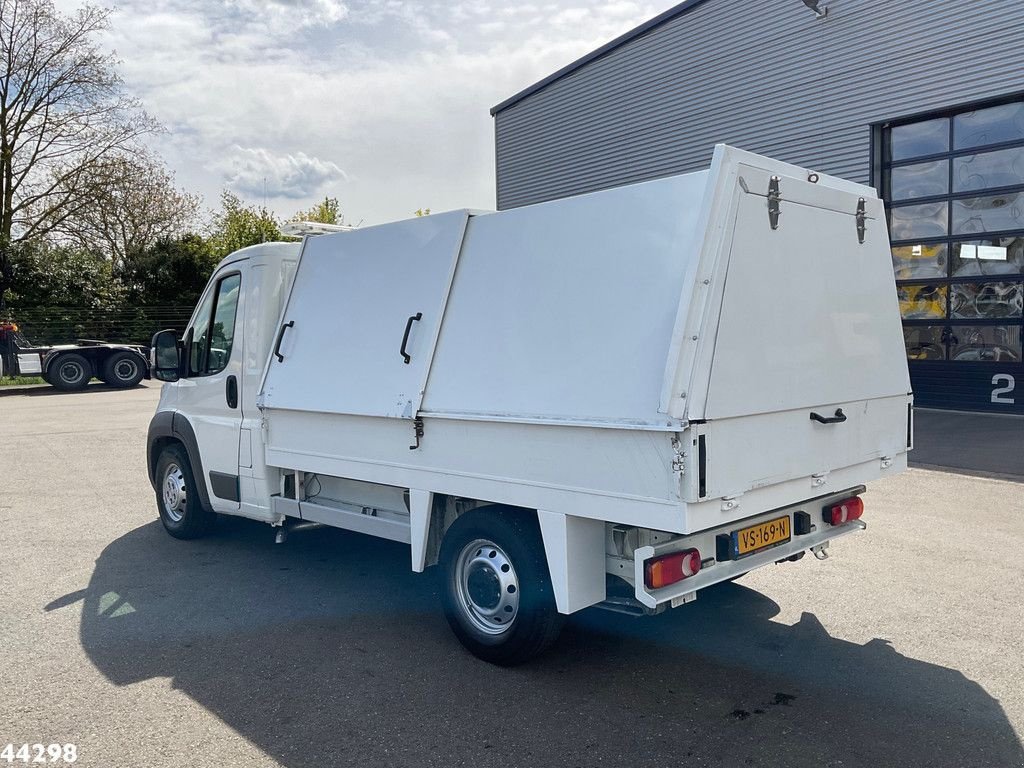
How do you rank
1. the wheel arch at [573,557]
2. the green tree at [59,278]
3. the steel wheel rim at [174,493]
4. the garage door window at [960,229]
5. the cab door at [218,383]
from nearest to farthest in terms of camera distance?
the wheel arch at [573,557] < the cab door at [218,383] < the steel wheel rim at [174,493] < the garage door window at [960,229] < the green tree at [59,278]

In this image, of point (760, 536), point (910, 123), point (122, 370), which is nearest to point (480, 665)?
point (760, 536)

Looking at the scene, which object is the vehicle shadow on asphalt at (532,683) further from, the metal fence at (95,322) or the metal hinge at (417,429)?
the metal fence at (95,322)

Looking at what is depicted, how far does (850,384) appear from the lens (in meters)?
4.58

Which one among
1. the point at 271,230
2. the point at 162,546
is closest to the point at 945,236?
the point at 162,546

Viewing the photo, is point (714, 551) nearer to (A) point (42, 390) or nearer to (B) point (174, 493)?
(B) point (174, 493)

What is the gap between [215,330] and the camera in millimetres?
6672

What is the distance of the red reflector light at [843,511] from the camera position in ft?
15.7

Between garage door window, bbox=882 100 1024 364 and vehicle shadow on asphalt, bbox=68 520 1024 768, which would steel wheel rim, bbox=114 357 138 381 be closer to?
vehicle shadow on asphalt, bbox=68 520 1024 768

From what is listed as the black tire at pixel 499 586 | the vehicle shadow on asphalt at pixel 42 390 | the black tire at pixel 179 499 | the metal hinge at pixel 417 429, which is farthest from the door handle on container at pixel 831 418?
the vehicle shadow on asphalt at pixel 42 390

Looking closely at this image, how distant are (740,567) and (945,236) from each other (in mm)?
12334

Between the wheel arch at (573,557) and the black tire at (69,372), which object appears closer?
the wheel arch at (573,557)

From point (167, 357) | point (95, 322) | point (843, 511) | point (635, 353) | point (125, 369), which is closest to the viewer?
point (635, 353)

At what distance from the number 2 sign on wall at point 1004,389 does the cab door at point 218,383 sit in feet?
40.3

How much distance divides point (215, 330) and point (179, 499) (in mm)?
1520
